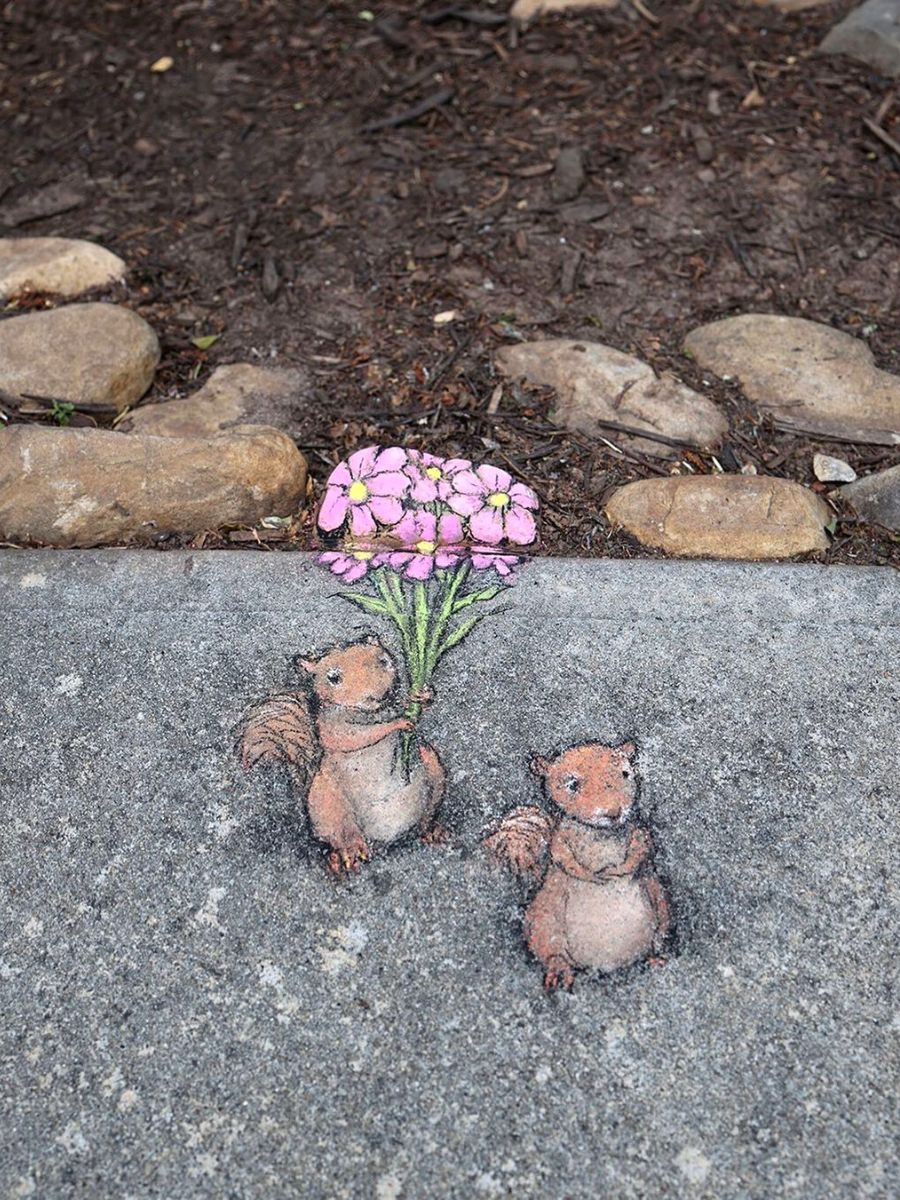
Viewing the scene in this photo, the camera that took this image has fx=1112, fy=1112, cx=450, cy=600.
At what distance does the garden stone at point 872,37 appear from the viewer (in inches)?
146

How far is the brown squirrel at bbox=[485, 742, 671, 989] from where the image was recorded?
1653mm

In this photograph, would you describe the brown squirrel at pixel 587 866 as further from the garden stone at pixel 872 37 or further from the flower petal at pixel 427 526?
the garden stone at pixel 872 37

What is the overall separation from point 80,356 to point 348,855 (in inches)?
60.4

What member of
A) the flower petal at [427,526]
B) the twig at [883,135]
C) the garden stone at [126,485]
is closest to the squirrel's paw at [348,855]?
the flower petal at [427,526]

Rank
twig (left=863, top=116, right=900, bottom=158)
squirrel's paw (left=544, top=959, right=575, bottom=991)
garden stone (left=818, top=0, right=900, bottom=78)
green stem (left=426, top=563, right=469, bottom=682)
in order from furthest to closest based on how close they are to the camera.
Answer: garden stone (left=818, top=0, right=900, bottom=78) → twig (left=863, top=116, right=900, bottom=158) → green stem (left=426, top=563, right=469, bottom=682) → squirrel's paw (left=544, top=959, right=575, bottom=991)

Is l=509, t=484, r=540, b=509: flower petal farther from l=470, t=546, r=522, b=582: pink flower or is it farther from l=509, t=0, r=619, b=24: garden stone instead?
l=509, t=0, r=619, b=24: garden stone

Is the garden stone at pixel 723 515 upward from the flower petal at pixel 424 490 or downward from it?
upward

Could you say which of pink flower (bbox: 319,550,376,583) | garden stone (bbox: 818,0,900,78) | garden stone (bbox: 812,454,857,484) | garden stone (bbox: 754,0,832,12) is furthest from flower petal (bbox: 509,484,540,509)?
garden stone (bbox: 754,0,832,12)

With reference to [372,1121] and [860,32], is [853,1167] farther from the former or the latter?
[860,32]

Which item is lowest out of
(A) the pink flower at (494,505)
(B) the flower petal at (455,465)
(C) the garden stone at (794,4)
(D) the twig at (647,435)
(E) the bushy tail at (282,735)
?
(E) the bushy tail at (282,735)

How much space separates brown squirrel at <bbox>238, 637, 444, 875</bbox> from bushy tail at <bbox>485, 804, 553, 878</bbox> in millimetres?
99

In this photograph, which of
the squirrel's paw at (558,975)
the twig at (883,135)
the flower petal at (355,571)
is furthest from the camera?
the twig at (883,135)

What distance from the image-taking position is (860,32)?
3762 mm

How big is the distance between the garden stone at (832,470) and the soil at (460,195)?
4 centimetres
